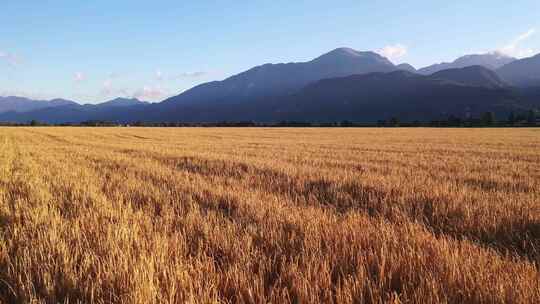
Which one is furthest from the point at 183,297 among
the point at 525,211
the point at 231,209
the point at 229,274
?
the point at 525,211

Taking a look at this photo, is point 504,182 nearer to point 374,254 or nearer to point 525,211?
point 525,211

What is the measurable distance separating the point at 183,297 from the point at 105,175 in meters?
7.14

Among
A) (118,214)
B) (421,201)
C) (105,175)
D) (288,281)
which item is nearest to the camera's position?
(288,281)

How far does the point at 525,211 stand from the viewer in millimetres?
4996

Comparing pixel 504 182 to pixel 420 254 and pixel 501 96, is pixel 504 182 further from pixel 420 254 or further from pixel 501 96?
pixel 501 96

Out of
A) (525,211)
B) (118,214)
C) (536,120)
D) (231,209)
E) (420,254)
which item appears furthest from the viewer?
(536,120)

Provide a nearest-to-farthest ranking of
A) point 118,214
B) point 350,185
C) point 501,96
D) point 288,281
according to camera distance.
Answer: point 288,281, point 118,214, point 350,185, point 501,96

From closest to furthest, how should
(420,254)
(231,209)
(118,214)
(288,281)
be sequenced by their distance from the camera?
(288,281)
(420,254)
(118,214)
(231,209)

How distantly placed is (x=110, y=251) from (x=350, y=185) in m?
5.15

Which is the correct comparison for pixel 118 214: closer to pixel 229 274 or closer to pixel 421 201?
pixel 229 274

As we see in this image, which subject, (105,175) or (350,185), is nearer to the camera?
(350,185)

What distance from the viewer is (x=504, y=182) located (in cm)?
790

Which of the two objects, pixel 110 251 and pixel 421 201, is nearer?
pixel 110 251

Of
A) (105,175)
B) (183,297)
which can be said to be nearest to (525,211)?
(183,297)
